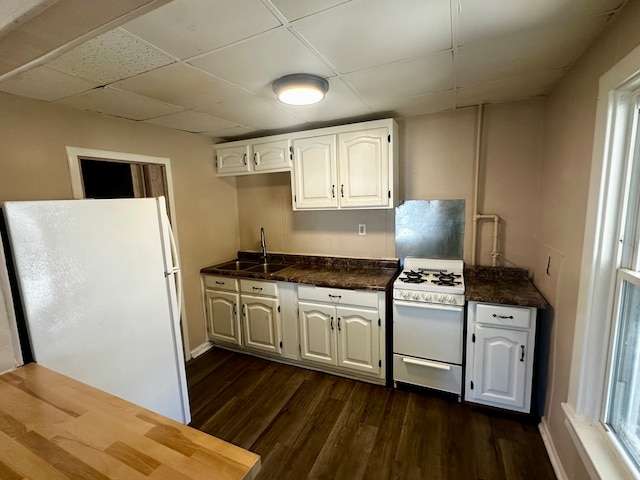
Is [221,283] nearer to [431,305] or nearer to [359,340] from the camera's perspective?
[359,340]

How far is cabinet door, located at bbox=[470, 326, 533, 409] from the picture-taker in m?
1.92

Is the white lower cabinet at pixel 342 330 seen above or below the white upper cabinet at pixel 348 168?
below

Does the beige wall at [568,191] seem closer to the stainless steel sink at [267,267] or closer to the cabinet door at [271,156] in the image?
the cabinet door at [271,156]

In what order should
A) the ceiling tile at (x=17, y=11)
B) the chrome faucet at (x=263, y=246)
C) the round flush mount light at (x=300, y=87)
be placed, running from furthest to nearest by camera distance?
the chrome faucet at (x=263, y=246) → the round flush mount light at (x=300, y=87) → the ceiling tile at (x=17, y=11)

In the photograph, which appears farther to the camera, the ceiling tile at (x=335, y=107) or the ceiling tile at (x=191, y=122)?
the ceiling tile at (x=191, y=122)

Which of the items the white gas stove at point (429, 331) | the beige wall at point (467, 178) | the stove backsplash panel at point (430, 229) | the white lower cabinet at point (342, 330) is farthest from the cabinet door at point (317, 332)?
the stove backsplash panel at point (430, 229)

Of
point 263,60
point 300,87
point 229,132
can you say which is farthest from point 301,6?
point 229,132

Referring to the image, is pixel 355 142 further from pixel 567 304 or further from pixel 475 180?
pixel 567 304

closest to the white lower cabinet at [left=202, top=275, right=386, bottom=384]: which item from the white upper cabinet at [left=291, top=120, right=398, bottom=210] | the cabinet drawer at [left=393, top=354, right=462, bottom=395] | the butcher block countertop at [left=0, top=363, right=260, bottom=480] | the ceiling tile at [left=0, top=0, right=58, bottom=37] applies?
the cabinet drawer at [left=393, top=354, right=462, bottom=395]

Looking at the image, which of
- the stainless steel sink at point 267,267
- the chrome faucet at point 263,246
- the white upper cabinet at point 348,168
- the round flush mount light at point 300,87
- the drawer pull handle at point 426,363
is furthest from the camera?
the chrome faucet at point 263,246

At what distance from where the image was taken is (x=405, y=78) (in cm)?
174

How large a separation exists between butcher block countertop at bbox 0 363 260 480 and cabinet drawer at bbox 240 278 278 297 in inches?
66.6

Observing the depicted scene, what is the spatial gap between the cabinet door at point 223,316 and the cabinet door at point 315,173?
46.5 inches

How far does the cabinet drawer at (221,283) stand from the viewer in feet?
9.41
